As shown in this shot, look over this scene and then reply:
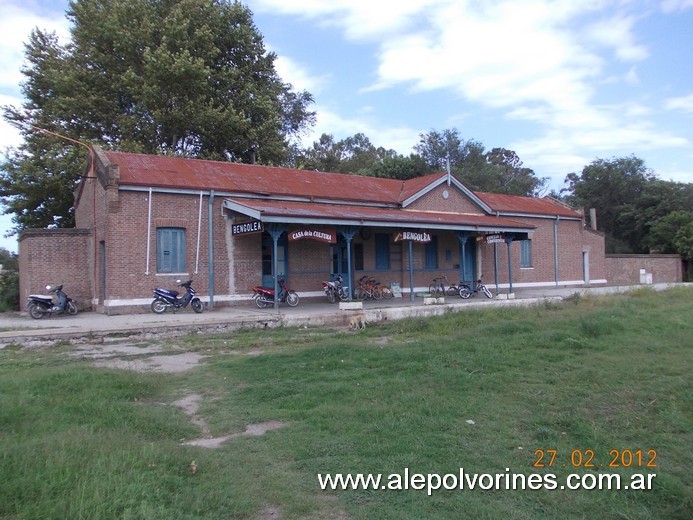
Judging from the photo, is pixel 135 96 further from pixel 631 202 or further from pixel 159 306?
pixel 631 202

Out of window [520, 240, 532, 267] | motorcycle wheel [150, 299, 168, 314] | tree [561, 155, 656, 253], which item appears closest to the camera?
motorcycle wheel [150, 299, 168, 314]

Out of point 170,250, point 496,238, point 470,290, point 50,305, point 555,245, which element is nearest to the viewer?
point 50,305

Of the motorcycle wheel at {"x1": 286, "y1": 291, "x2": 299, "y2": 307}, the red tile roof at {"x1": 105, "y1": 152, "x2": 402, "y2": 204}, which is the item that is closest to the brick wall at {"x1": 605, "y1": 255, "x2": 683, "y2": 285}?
the red tile roof at {"x1": 105, "y1": 152, "x2": 402, "y2": 204}

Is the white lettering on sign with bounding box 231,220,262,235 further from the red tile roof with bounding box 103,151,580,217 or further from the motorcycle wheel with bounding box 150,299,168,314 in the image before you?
the motorcycle wheel with bounding box 150,299,168,314

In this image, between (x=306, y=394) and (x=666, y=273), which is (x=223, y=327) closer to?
(x=306, y=394)

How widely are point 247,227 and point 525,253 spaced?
1580 cm

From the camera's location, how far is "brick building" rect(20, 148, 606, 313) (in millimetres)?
17172

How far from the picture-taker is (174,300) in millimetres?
16797

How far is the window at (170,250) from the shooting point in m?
17.7

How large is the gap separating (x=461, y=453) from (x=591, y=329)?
744 centimetres

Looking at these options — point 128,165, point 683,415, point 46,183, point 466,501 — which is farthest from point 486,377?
point 46,183

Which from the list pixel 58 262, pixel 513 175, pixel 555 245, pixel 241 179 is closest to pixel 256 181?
pixel 241 179
